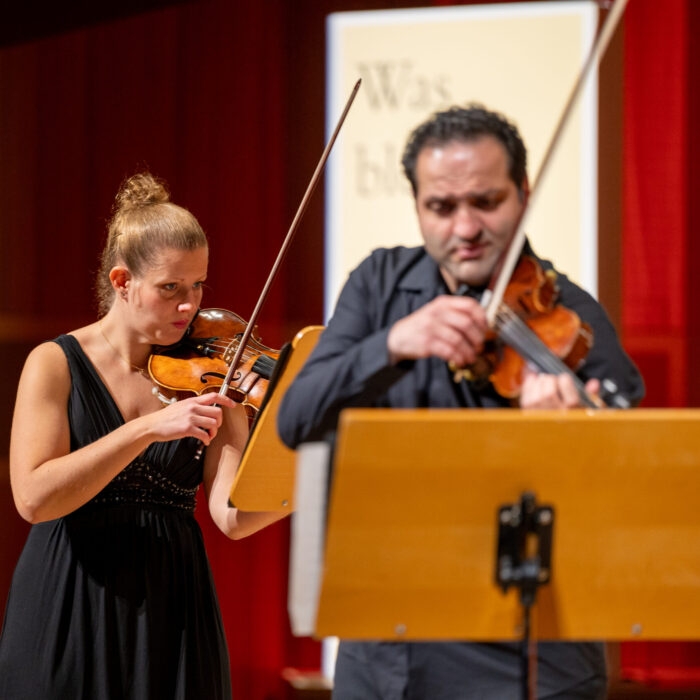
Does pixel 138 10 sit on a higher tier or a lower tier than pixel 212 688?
higher

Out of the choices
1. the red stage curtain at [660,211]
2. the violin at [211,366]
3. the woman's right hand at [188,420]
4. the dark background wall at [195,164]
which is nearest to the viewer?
the woman's right hand at [188,420]

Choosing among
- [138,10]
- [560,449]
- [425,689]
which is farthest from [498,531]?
[138,10]

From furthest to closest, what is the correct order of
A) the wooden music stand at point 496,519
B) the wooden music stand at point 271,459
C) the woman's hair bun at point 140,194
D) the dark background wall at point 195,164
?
1. the dark background wall at point 195,164
2. the woman's hair bun at point 140,194
3. the wooden music stand at point 271,459
4. the wooden music stand at point 496,519

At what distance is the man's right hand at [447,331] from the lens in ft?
3.34

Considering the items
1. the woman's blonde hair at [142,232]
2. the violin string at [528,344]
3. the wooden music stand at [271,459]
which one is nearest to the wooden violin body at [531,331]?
the violin string at [528,344]

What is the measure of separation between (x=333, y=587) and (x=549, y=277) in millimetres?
436

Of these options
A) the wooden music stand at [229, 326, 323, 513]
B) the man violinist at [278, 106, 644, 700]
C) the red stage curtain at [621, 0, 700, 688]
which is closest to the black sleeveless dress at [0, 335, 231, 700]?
the wooden music stand at [229, 326, 323, 513]

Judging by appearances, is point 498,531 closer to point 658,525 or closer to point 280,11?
point 658,525

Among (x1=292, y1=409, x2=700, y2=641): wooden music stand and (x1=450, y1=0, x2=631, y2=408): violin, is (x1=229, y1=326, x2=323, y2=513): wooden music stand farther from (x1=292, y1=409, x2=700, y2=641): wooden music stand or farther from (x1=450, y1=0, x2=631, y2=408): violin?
(x1=292, y1=409, x2=700, y2=641): wooden music stand

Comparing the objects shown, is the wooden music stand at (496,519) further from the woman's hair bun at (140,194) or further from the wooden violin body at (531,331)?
the woman's hair bun at (140,194)

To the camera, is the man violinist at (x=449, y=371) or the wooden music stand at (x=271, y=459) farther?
the wooden music stand at (x=271, y=459)

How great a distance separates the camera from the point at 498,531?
0.95 metres

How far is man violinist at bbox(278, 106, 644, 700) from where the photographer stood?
1094 mm

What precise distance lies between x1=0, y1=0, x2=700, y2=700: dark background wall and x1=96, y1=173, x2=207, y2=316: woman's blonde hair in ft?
4.02
